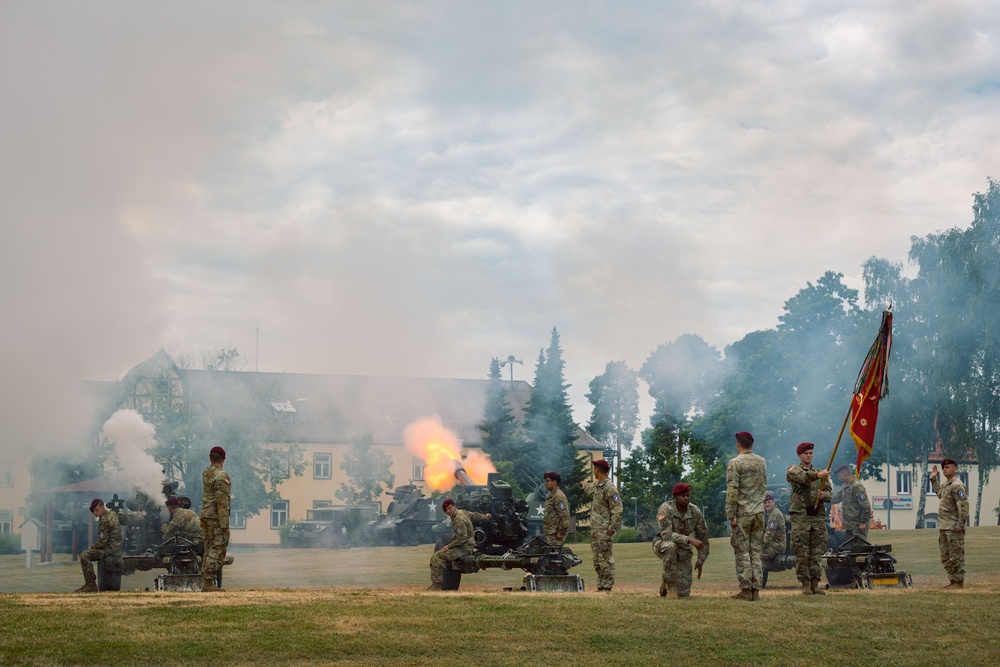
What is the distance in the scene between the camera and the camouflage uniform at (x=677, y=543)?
1720 centimetres

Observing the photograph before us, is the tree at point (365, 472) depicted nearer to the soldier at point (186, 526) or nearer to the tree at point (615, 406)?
the tree at point (615, 406)

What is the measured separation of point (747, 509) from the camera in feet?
55.6

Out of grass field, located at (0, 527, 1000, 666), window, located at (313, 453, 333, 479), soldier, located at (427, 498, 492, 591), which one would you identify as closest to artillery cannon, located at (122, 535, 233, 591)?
grass field, located at (0, 527, 1000, 666)

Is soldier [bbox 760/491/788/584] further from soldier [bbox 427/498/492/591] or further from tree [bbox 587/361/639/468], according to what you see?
tree [bbox 587/361/639/468]

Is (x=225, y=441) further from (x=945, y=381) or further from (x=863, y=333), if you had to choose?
(x=945, y=381)

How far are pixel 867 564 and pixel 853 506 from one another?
118 cm

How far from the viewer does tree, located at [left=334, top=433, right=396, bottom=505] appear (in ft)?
224

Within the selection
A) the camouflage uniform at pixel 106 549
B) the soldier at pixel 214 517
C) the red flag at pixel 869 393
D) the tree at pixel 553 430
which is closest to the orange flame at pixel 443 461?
the tree at pixel 553 430

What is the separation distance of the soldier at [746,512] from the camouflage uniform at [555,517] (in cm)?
456

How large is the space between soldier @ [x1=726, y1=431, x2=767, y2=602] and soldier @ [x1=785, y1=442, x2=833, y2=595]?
3.60 feet

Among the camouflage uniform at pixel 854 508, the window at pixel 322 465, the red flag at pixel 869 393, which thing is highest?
the red flag at pixel 869 393

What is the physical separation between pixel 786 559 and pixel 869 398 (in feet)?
14.8

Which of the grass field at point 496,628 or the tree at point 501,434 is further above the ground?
the tree at point 501,434

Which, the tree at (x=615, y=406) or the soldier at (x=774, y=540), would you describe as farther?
the tree at (x=615, y=406)
